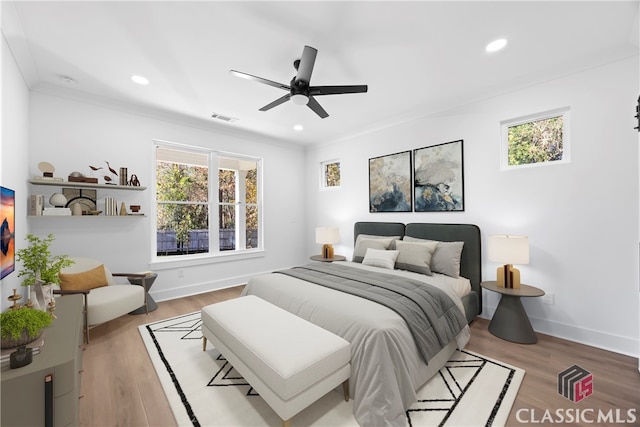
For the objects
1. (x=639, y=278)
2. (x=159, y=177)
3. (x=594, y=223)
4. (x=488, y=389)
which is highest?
(x=159, y=177)

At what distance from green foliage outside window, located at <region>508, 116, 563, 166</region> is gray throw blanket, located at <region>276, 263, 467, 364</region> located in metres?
1.99

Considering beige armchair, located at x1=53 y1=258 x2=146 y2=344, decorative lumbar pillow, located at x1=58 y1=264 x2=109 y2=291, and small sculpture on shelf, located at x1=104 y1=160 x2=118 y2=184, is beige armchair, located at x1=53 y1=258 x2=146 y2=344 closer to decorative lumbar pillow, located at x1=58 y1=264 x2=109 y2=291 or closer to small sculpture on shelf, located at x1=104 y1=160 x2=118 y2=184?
decorative lumbar pillow, located at x1=58 y1=264 x2=109 y2=291

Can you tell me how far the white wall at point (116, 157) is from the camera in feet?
10.8

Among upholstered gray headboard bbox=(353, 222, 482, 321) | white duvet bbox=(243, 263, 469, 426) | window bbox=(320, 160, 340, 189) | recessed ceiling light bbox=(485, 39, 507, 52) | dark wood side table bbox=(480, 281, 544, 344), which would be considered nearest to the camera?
white duvet bbox=(243, 263, 469, 426)

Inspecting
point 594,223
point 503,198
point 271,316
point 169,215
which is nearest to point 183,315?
point 169,215

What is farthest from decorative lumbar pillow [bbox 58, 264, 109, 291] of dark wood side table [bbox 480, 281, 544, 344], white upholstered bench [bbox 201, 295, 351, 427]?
dark wood side table [bbox 480, 281, 544, 344]

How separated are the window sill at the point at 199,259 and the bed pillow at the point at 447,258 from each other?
3260mm

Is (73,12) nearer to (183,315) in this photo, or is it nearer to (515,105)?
(183,315)

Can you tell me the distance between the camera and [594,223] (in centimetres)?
270

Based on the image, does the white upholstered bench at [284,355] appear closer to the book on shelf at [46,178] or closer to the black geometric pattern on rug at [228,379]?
the black geometric pattern on rug at [228,379]

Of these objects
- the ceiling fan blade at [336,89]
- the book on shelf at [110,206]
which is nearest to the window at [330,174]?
the ceiling fan blade at [336,89]

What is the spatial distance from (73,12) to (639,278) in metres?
5.27

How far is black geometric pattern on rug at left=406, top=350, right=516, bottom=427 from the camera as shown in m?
1.82

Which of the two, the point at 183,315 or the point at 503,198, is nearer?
the point at 503,198
